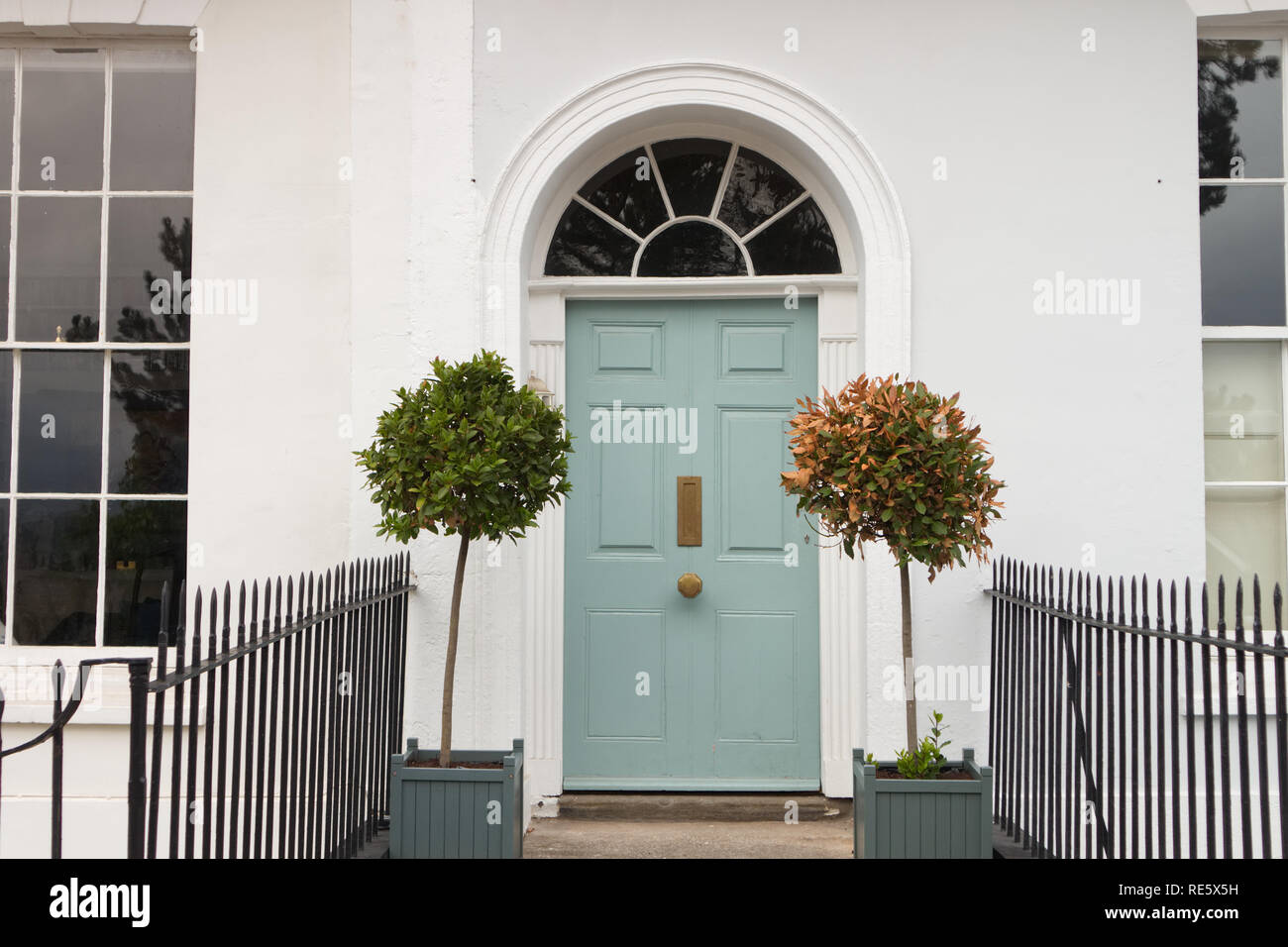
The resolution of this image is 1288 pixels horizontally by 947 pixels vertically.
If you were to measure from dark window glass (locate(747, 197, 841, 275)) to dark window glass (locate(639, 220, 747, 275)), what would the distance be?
109 mm

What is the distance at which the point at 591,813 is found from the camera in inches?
202

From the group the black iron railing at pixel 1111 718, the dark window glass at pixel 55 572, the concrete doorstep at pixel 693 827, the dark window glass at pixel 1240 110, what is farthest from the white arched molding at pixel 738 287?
the dark window glass at pixel 55 572

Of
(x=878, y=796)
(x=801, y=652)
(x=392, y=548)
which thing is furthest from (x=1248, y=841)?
(x=392, y=548)

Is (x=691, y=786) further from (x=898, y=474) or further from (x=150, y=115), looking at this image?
Answer: (x=150, y=115)

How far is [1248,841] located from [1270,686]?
255 cm

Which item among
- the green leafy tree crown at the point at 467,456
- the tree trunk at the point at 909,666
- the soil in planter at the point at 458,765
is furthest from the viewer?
the soil in planter at the point at 458,765

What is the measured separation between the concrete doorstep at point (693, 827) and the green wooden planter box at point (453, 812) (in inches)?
28.2

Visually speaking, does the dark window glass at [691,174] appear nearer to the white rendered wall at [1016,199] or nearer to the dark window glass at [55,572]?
the white rendered wall at [1016,199]

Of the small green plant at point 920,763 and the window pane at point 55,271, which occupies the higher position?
the window pane at point 55,271

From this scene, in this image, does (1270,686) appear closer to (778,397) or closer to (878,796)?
(878,796)

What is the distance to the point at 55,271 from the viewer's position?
5340 millimetres

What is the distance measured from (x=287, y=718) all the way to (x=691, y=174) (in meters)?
3.47

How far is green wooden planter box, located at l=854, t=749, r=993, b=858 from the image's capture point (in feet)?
12.9

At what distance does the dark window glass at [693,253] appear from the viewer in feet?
17.7
